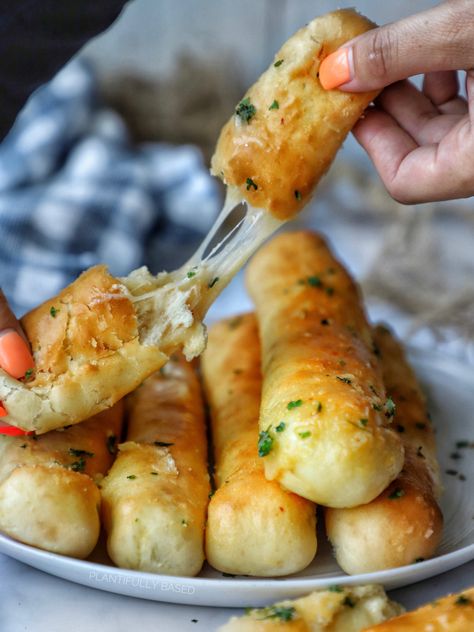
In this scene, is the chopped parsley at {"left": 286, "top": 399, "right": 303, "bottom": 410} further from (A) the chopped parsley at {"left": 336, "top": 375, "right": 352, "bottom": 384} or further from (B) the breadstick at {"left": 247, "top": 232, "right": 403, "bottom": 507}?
(A) the chopped parsley at {"left": 336, "top": 375, "right": 352, "bottom": 384}

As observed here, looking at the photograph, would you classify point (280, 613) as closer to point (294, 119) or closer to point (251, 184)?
point (251, 184)

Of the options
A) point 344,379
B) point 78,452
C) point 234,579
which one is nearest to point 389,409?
point 344,379

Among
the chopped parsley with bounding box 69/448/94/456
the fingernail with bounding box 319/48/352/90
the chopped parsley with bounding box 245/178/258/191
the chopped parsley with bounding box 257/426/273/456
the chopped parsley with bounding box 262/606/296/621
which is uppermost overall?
the fingernail with bounding box 319/48/352/90

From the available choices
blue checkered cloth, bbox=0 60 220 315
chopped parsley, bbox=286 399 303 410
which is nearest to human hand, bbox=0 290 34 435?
chopped parsley, bbox=286 399 303 410

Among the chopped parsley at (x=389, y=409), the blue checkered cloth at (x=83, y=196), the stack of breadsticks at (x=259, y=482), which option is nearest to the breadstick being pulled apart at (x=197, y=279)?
the stack of breadsticks at (x=259, y=482)

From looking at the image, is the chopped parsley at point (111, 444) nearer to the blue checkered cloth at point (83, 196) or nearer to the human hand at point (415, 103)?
the human hand at point (415, 103)

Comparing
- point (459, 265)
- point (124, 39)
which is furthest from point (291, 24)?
point (459, 265)

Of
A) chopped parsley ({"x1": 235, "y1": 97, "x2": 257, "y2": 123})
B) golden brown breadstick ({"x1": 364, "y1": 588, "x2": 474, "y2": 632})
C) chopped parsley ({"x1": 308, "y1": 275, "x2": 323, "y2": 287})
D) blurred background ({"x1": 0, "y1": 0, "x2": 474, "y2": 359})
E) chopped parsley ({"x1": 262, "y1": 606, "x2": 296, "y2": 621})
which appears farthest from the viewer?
blurred background ({"x1": 0, "y1": 0, "x2": 474, "y2": 359})
